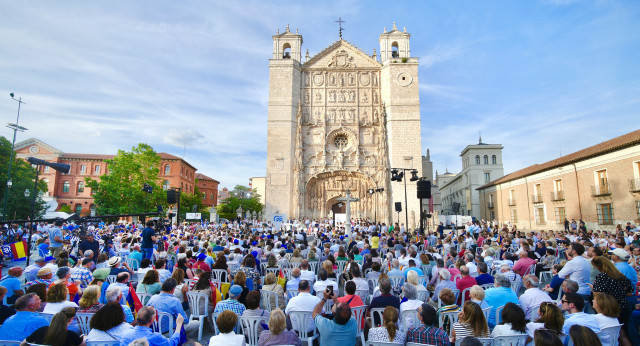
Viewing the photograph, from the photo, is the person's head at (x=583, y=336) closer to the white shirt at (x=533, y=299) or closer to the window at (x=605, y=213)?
the white shirt at (x=533, y=299)

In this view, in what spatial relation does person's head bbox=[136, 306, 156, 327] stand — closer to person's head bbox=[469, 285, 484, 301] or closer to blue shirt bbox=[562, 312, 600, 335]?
person's head bbox=[469, 285, 484, 301]

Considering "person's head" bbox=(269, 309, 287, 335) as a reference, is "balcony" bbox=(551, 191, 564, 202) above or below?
above

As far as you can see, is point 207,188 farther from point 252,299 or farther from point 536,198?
point 252,299

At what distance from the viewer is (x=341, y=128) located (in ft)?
95.9

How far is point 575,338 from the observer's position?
2.40 metres

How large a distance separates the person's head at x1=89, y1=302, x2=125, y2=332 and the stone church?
2442cm

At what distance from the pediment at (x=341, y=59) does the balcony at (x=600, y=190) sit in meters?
18.9

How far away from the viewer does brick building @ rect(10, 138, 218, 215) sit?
43938mm

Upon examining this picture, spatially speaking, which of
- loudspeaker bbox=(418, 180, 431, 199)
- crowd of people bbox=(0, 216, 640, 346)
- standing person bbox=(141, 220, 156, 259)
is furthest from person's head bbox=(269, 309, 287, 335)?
loudspeaker bbox=(418, 180, 431, 199)

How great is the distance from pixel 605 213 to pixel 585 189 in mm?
1694

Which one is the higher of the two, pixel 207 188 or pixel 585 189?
pixel 207 188

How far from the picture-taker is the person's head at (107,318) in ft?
9.92

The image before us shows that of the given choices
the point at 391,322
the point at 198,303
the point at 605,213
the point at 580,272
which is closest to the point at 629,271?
the point at 580,272

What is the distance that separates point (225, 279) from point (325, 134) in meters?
23.2
